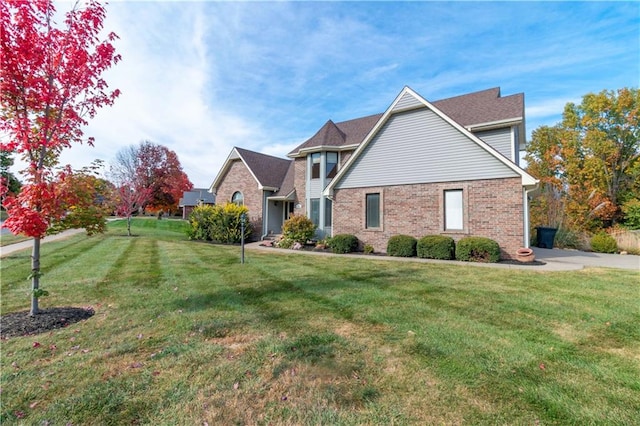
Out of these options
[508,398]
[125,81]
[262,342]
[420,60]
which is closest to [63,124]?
[125,81]

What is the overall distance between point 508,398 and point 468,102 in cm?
1680

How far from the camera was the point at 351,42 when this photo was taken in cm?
1135

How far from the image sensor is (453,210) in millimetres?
12172

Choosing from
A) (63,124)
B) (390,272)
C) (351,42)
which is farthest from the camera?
(351,42)

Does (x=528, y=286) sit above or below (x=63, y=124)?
below

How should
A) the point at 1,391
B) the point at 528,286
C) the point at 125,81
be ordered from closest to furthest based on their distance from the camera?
the point at 1,391
the point at 125,81
the point at 528,286

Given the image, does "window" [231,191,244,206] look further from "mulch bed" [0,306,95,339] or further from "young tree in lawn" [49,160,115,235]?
"mulch bed" [0,306,95,339]

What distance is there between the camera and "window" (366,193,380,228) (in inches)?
553

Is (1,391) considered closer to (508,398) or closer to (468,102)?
(508,398)

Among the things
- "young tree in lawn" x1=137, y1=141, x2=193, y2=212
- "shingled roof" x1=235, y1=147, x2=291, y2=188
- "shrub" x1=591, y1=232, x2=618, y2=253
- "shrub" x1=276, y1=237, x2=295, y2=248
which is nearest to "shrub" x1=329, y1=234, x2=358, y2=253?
"shrub" x1=276, y1=237, x2=295, y2=248

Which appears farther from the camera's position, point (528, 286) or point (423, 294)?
point (528, 286)

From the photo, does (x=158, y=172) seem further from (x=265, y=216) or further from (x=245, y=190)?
(x=265, y=216)

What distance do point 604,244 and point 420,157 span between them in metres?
10.4

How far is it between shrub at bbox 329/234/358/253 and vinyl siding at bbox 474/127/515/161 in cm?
784
